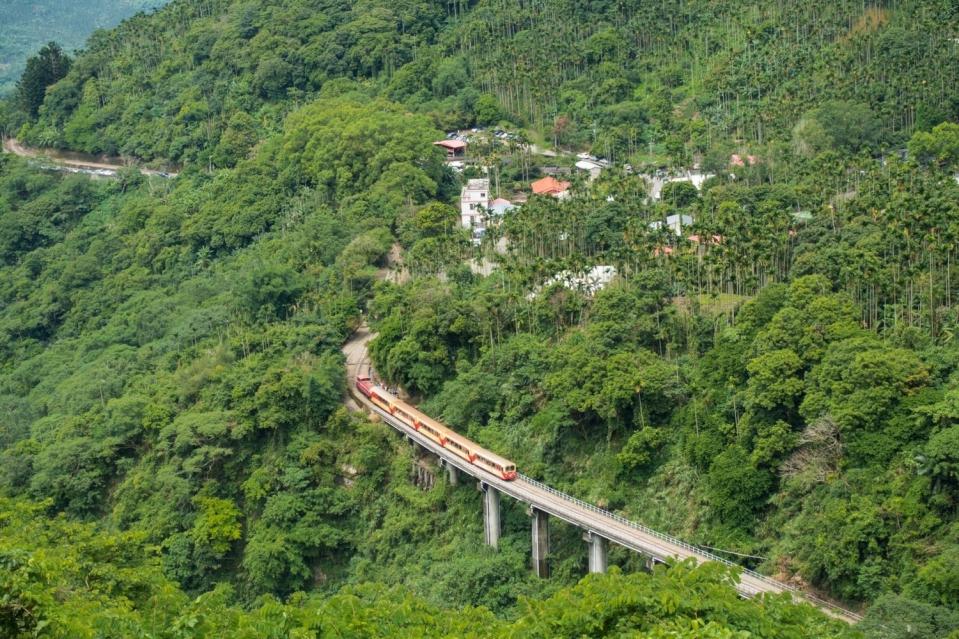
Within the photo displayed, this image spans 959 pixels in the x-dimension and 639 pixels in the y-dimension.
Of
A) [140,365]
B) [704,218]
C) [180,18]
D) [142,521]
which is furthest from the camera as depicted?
[180,18]

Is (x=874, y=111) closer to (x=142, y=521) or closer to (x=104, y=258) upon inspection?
(x=142, y=521)

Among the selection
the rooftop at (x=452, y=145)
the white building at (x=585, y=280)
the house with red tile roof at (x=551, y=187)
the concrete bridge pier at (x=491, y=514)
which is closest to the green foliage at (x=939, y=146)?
the white building at (x=585, y=280)

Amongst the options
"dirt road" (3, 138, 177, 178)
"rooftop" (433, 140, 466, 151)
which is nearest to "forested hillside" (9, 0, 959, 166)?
"dirt road" (3, 138, 177, 178)

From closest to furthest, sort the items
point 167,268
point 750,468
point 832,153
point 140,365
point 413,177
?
1. point 750,468
2. point 832,153
3. point 140,365
4. point 413,177
5. point 167,268

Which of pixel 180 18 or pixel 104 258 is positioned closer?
pixel 104 258

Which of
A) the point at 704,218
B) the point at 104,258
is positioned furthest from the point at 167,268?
the point at 704,218

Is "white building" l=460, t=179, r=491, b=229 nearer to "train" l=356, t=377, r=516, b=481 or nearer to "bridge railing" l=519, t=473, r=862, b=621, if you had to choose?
"train" l=356, t=377, r=516, b=481

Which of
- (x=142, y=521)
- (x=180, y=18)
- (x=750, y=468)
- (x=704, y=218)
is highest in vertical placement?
(x=180, y=18)
